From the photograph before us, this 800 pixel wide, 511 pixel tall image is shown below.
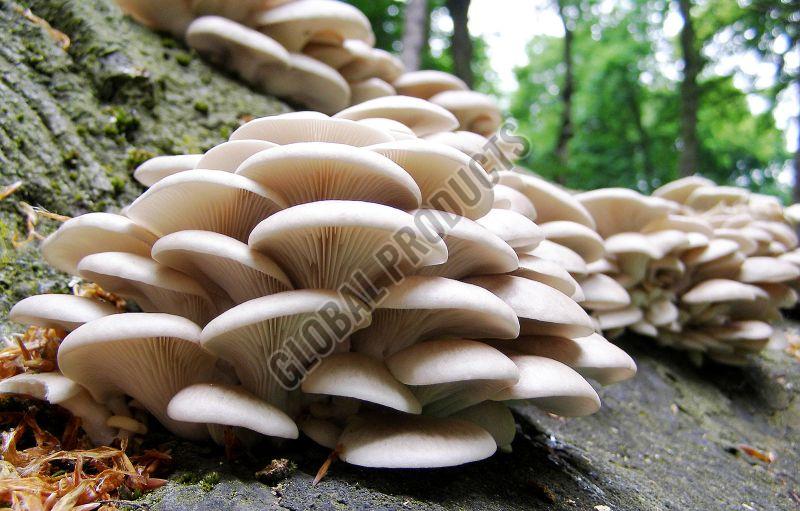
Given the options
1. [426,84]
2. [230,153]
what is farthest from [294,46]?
[230,153]

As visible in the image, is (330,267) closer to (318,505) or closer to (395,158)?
(395,158)

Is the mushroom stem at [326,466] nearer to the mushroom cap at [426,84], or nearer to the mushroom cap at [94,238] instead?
the mushroom cap at [94,238]

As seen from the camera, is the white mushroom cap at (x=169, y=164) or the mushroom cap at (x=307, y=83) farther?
the mushroom cap at (x=307, y=83)

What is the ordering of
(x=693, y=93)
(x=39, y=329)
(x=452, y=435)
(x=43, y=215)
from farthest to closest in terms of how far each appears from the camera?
(x=693, y=93)
(x=43, y=215)
(x=39, y=329)
(x=452, y=435)

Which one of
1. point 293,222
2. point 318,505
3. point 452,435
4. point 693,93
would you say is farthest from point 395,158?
point 693,93

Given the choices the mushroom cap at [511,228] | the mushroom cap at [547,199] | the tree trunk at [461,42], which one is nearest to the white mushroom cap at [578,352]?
the mushroom cap at [511,228]

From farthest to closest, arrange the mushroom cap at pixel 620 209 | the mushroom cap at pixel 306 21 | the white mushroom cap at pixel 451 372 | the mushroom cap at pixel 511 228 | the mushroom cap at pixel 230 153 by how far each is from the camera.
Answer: the mushroom cap at pixel 620 209
the mushroom cap at pixel 306 21
the mushroom cap at pixel 511 228
the mushroom cap at pixel 230 153
the white mushroom cap at pixel 451 372

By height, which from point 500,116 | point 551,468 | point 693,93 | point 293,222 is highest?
point 693,93

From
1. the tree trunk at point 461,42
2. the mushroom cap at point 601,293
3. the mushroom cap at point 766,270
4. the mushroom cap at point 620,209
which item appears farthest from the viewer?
the tree trunk at point 461,42
